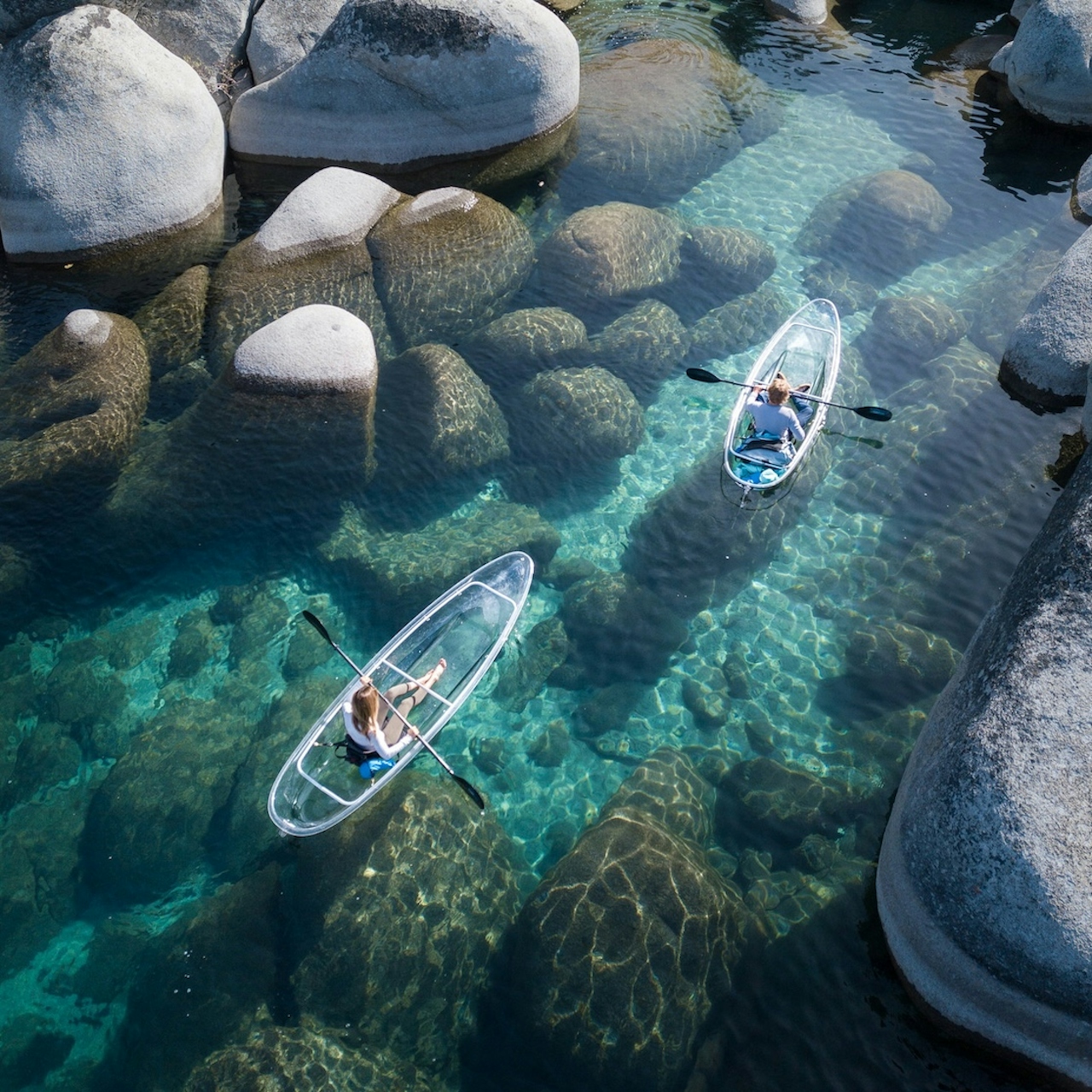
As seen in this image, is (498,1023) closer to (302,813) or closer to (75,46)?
(302,813)

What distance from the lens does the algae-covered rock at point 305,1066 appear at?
7648mm

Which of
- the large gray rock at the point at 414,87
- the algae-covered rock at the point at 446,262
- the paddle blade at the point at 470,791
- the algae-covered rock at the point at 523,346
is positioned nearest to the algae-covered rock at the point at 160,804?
Result: the paddle blade at the point at 470,791

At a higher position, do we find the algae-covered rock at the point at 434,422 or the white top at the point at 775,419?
the white top at the point at 775,419

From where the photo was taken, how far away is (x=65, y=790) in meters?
10.1

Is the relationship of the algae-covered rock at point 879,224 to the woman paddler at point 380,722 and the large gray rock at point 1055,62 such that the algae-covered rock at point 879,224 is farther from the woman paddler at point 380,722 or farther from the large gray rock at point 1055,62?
the woman paddler at point 380,722

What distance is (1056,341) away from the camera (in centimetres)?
1344

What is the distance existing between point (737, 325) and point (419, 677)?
8.69 meters

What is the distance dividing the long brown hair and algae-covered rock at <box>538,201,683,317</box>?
8575 mm

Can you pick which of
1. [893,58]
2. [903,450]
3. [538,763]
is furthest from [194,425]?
[893,58]

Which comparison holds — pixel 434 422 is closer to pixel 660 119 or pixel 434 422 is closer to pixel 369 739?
pixel 369 739

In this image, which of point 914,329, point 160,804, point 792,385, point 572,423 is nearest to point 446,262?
point 572,423

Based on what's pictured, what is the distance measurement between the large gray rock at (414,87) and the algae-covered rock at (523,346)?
6.11 metres

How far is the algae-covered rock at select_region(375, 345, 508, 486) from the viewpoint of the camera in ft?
42.0

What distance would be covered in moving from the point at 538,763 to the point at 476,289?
8639 mm
